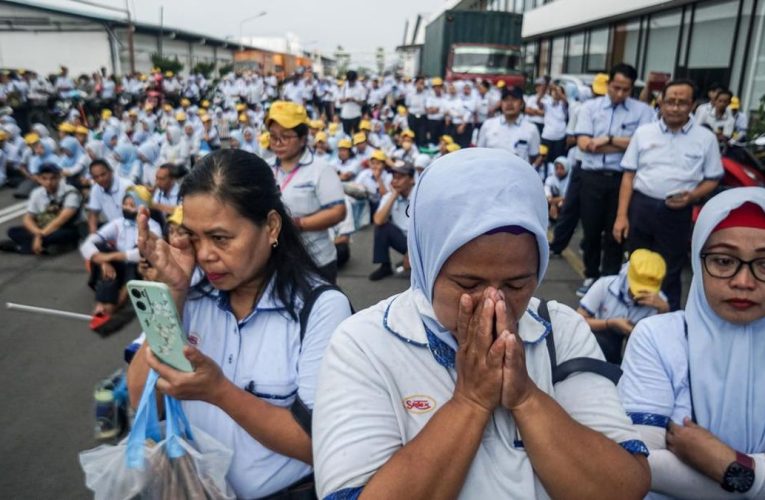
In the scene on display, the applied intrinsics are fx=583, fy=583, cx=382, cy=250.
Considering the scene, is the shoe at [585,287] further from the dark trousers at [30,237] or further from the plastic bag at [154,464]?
the dark trousers at [30,237]

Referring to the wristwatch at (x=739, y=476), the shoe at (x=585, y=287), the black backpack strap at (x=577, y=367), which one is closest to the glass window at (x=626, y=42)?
Answer: the shoe at (x=585, y=287)

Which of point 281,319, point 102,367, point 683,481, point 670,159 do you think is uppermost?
point 670,159

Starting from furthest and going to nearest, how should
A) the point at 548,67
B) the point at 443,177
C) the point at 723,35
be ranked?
the point at 548,67
the point at 723,35
the point at 443,177

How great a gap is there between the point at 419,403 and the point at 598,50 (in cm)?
2104

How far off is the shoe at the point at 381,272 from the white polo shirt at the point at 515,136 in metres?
2.05

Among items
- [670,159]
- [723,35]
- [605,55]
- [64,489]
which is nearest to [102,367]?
[64,489]

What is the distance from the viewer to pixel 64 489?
9.88ft

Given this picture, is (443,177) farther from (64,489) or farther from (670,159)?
(670,159)

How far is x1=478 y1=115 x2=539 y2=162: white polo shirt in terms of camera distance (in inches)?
280

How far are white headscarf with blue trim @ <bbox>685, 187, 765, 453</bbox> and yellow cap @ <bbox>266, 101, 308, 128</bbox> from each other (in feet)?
7.56

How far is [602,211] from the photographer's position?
5.11 meters

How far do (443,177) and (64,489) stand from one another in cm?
298

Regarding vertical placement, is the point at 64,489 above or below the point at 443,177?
below

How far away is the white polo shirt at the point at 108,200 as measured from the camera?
22.8 feet
